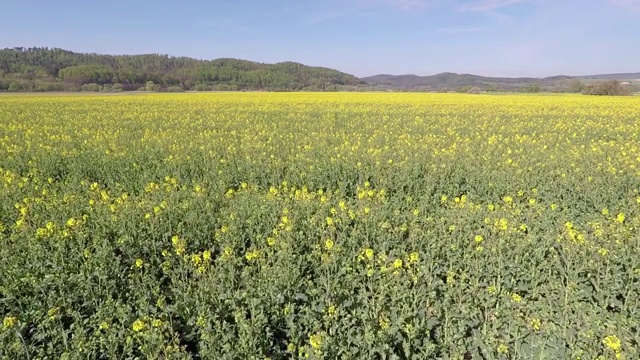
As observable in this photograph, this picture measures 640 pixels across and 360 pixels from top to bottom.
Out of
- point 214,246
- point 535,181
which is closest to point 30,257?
point 214,246

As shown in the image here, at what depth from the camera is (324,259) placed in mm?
4512

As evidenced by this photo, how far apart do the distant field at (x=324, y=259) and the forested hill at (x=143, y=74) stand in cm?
5933

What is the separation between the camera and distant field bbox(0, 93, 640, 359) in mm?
3209

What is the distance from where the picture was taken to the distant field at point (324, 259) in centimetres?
321

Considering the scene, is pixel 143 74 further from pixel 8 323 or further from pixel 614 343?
pixel 614 343

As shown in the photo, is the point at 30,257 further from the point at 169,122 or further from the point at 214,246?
the point at 169,122

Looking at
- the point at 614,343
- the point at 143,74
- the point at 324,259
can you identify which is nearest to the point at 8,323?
the point at 324,259

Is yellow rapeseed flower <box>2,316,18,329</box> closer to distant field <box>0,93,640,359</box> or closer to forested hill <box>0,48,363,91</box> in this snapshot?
distant field <box>0,93,640,359</box>

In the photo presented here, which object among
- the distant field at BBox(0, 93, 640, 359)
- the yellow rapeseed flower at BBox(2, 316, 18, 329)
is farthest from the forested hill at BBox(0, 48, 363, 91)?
the yellow rapeseed flower at BBox(2, 316, 18, 329)

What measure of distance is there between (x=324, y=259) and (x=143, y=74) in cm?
7948

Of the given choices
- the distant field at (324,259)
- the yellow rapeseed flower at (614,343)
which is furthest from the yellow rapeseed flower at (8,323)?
the yellow rapeseed flower at (614,343)

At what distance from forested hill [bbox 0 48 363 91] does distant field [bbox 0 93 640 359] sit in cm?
5933

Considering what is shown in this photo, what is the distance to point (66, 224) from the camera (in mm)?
5133

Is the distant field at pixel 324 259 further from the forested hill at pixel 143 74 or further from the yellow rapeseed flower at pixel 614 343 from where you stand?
the forested hill at pixel 143 74
